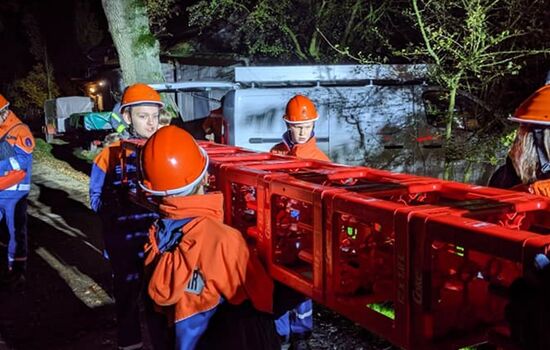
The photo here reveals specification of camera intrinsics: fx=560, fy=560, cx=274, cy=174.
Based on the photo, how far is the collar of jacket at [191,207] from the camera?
215 cm

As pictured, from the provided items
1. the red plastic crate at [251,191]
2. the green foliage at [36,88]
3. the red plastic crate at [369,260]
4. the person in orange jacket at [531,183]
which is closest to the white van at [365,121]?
the person in orange jacket at [531,183]

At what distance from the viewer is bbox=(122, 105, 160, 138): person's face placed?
12.5 feet

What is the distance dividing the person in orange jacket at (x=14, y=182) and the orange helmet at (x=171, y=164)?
4.05 meters

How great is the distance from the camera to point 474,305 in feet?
5.74

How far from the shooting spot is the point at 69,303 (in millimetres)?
5535

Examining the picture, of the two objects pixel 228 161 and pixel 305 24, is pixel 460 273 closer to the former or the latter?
pixel 228 161

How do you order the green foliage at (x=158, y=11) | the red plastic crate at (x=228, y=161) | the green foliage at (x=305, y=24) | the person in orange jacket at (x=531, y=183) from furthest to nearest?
1. the green foliage at (x=158, y=11)
2. the green foliage at (x=305, y=24)
3. the red plastic crate at (x=228, y=161)
4. the person in orange jacket at (x=531, y=183)

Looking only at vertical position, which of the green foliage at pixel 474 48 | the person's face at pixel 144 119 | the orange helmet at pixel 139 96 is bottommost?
the person's face at pixel 144 119

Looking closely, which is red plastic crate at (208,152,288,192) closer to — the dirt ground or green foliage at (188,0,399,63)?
the dirt ground

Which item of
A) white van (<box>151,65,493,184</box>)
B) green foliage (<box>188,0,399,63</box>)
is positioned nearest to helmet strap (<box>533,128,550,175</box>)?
white van (<box>151,65,493,184</box>)

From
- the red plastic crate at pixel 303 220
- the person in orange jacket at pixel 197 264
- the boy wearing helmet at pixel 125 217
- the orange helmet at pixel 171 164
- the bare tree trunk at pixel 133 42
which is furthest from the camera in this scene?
the bare tree trunk at pixel 133 42

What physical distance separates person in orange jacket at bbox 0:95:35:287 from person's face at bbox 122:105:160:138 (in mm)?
2463

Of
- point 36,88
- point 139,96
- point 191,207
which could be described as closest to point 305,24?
point 139,96

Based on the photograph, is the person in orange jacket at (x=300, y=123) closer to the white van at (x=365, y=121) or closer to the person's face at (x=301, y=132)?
the person's face at (x=301, y=132)
